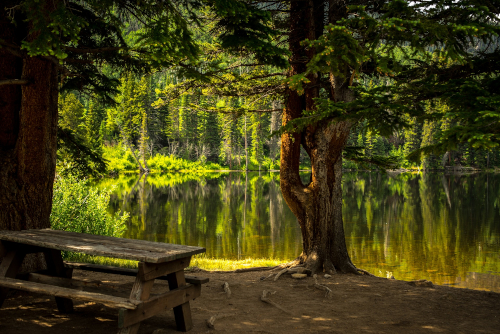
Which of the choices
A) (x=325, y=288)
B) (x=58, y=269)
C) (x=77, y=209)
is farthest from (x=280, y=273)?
(x=77, y=209)

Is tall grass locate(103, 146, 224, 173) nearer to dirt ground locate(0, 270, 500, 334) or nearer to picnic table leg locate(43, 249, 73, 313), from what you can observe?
dirt ground locate(0, 270, 500, 334)

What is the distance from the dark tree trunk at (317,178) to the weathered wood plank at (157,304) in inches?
143

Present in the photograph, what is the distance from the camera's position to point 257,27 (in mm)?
5766

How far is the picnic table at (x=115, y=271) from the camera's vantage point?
11.5ft

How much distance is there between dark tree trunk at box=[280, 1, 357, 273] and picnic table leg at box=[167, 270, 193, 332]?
141 inches

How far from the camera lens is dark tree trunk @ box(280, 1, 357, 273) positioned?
24.7 feet

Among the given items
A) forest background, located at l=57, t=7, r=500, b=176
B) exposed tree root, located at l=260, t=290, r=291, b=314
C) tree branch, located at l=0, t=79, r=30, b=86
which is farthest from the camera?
forest background, located at l=57, t=7, r=500, b=176

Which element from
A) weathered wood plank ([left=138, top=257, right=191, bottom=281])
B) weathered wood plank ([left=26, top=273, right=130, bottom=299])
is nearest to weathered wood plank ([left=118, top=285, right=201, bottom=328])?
weathered wood plank ([left=138, top=257, right=191, bottom=281])

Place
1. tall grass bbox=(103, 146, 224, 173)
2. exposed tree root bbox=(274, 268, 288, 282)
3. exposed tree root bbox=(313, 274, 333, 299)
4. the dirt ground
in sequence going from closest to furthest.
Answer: the dirt ground → exposed tree root bbox=(313, 274, 333, 299) → exposed tree root bbox=(274, 268, 288, 282) → tall grass bbox=(103, 146, 224, 173)

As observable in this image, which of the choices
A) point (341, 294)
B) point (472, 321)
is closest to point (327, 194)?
point (341, 294)

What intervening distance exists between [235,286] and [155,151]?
55732 mm

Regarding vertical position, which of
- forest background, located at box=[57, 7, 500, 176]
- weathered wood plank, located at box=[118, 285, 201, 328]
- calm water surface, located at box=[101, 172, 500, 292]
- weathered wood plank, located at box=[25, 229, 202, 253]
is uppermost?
forest background, located at box=[57, 7, 500, 176]

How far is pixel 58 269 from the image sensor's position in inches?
183

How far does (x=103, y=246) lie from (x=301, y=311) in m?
2.60
